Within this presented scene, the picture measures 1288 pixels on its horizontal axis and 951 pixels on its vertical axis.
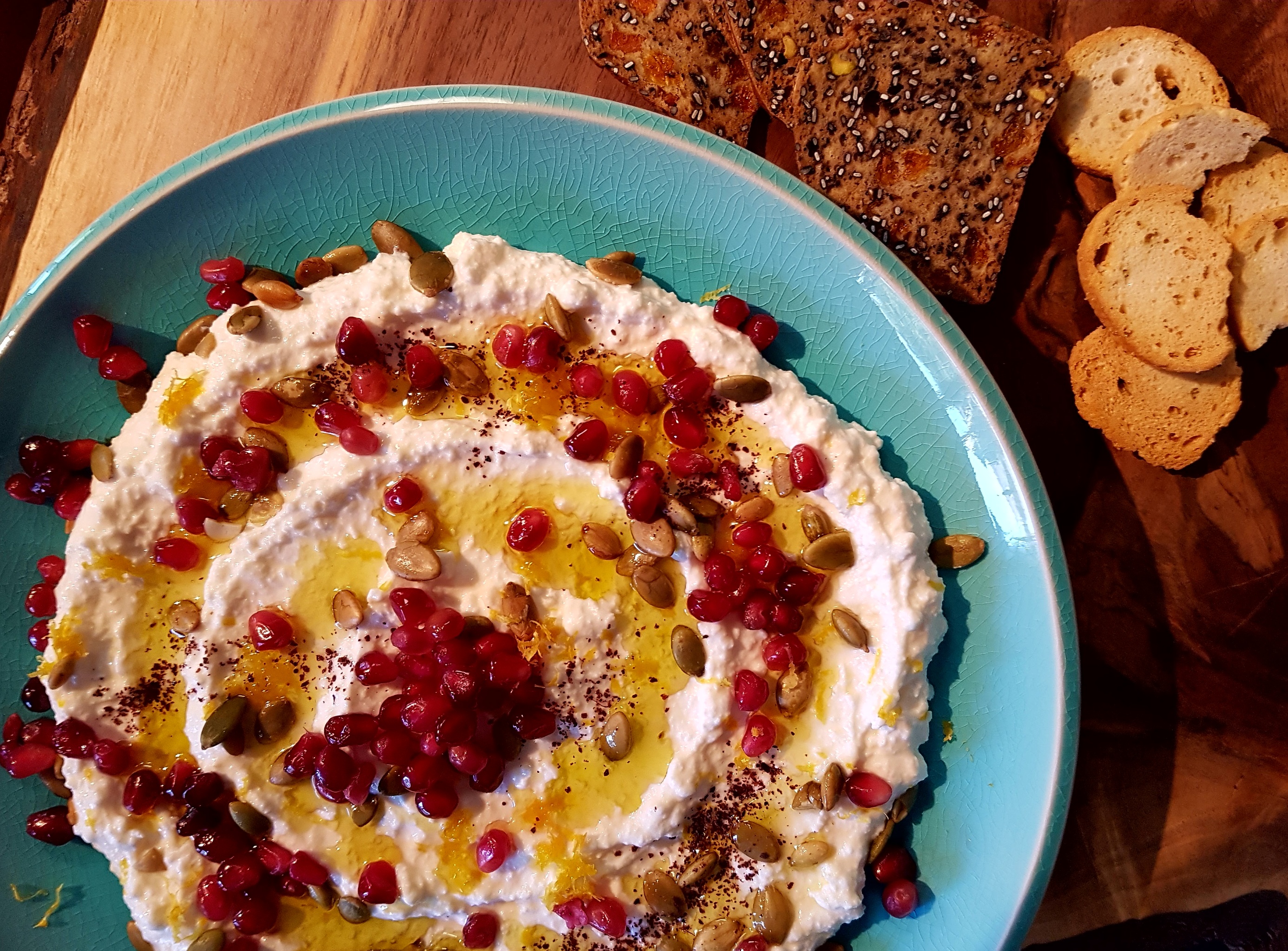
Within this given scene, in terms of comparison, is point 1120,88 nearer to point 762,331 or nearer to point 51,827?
point 762,331

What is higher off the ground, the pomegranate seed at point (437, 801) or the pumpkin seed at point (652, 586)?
the pumpkin seed at point (652, 586)

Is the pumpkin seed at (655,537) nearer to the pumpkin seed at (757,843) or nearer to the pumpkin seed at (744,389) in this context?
the pumpkin seed at (744,389)

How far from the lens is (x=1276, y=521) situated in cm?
285

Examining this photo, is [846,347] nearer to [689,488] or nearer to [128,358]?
[689,488]

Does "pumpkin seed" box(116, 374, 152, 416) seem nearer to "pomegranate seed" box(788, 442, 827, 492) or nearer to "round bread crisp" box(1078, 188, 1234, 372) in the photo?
"pomegranate seed" box(788, 442, 827, 492)

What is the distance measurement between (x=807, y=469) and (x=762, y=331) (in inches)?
20.1

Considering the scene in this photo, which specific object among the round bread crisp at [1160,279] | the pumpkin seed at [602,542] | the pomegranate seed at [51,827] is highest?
the round bread crisp at [1160,279]

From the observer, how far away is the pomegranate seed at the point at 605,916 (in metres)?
2.49

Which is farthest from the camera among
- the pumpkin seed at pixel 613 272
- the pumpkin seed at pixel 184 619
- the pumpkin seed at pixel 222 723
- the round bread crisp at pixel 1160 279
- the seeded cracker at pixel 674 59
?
the seeded cracker at pixel 674 59

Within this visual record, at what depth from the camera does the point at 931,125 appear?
114 inches

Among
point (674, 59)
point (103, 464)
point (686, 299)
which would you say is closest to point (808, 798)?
point (686, 299)

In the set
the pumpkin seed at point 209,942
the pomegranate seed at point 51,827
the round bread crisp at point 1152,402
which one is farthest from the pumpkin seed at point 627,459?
the pomegranate seed at point 51,827

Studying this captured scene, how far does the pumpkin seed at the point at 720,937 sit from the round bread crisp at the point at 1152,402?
217 centimetres

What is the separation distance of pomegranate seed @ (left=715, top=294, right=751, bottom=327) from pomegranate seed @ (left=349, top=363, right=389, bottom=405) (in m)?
1.12
